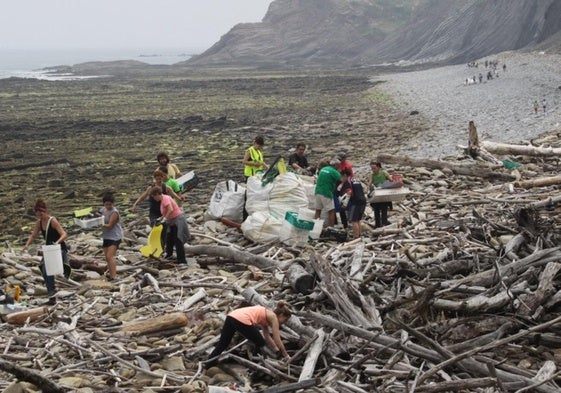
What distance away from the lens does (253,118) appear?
3966 centimetres

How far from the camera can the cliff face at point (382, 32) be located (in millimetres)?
88062

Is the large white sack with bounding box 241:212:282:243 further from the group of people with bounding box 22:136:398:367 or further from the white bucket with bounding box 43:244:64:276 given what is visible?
the white bucket with bounding box 43:244:64:276

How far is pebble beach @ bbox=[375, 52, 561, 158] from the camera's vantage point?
2527cm

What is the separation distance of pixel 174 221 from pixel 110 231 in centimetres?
95

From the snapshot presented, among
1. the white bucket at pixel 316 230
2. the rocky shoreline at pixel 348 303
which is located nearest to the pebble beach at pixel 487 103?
the rocky shoreline at pixel 348 303

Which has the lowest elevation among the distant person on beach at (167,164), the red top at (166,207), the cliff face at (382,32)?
the red top at (166,207)

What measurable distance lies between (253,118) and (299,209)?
27.5 metres

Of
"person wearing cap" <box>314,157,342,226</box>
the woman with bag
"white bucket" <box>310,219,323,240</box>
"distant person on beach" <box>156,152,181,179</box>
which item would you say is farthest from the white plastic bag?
the woman with bag

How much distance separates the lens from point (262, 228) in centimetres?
1219

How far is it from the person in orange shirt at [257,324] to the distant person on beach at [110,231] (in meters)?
3.94

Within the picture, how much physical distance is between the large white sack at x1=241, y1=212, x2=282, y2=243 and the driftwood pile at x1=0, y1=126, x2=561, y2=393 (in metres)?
0.29

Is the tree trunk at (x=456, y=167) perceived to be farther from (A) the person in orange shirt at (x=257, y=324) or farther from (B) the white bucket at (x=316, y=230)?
(A) the person in orange shirt at (x=257, y=324)

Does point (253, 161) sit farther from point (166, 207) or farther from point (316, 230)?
point (166, 207)

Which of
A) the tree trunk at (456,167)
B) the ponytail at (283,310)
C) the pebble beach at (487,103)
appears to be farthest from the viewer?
the pebble beach at (487,103)
